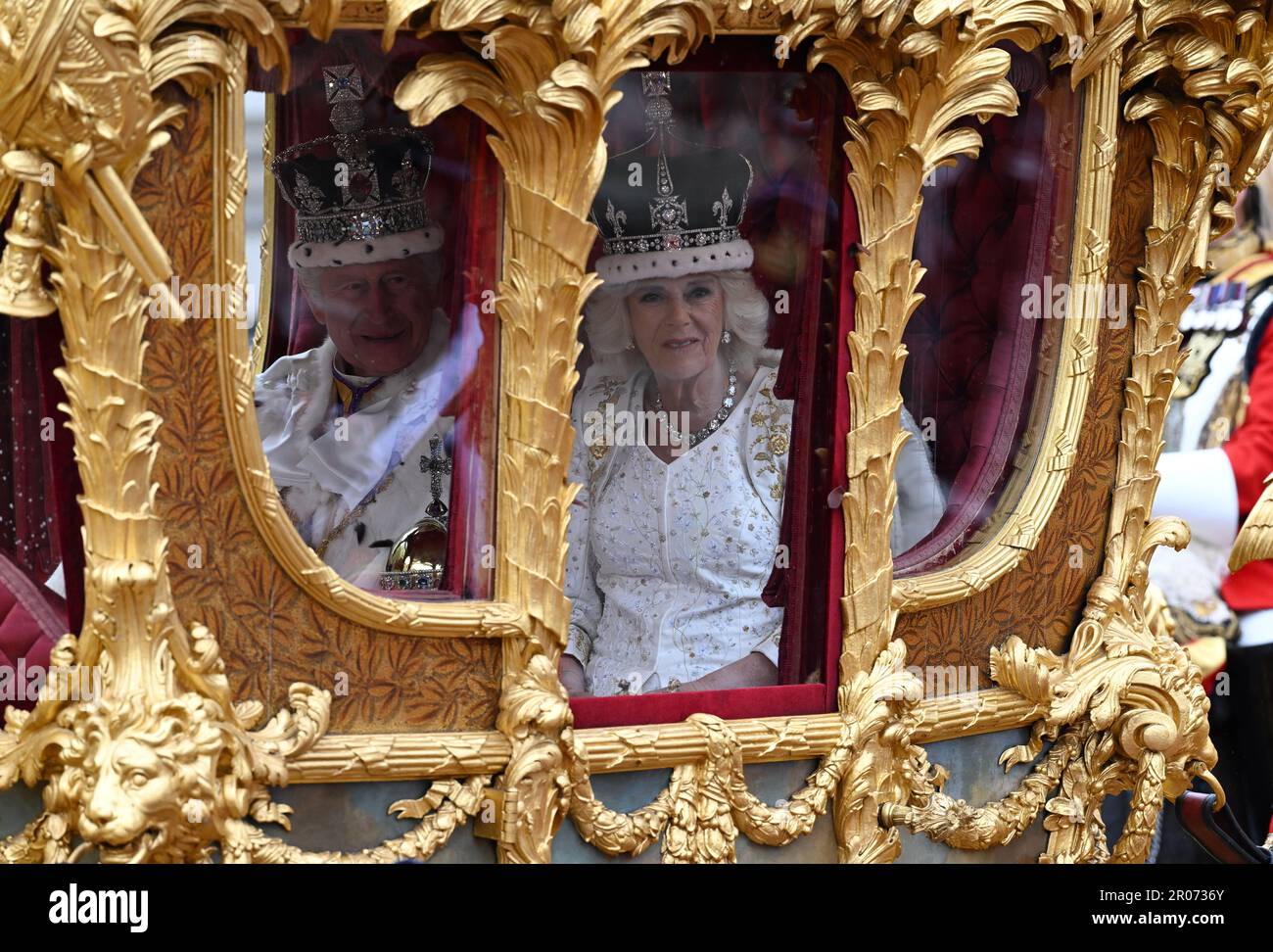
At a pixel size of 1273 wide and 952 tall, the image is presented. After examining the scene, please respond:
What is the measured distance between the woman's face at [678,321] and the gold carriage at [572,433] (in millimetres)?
140

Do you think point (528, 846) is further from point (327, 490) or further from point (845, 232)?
point (845, 232)

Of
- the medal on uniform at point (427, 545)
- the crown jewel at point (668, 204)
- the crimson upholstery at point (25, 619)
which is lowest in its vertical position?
the crimson upholstery at point (25, 619)

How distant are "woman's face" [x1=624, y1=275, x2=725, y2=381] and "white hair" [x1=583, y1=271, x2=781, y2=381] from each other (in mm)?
15

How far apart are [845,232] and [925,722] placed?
0.96m

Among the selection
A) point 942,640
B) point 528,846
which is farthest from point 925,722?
point 528,846

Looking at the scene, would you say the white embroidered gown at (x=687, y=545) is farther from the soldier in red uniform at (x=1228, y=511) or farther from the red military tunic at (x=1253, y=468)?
the red military tunic at (x=1253, y=468)

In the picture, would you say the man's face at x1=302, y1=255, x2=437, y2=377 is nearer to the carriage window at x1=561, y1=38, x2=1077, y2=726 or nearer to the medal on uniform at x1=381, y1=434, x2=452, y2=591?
the medal on uniform at x1=381, y1=434, x2=452, y2=591

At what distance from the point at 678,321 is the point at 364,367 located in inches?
23.3

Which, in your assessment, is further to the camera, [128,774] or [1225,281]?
[1225,281]

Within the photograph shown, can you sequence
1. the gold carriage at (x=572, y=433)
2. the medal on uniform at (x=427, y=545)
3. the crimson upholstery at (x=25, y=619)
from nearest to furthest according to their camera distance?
the gold carriage at (x=572, y=433) < the crimson upholstery at (x=25, y=619) < the medal on uniform at (x=427, y=545)

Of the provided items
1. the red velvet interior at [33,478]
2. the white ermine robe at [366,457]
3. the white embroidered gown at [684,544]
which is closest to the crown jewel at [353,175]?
the white ermine robe at [366,457]

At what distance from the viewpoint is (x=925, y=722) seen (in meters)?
4.43

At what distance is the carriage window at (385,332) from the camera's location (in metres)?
3.93

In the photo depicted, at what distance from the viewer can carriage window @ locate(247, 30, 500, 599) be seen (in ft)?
12.9
